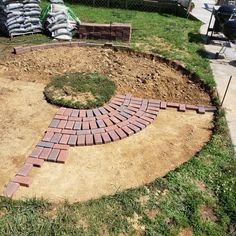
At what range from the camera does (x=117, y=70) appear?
7.04 metres

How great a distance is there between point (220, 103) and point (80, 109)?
105 inches

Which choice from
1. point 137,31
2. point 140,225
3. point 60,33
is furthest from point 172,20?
point 140,225

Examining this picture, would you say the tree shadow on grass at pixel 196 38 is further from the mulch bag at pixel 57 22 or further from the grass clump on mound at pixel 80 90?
the grass clump on mound at pixel 80 90

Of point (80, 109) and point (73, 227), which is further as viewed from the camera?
point (80, 109)

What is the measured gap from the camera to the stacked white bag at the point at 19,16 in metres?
8.06

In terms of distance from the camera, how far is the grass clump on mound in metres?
5.73

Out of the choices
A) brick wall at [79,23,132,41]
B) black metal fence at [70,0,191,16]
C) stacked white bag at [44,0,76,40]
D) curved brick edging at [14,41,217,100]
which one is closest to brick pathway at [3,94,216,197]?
curved brick edging at [14,41,217,100]

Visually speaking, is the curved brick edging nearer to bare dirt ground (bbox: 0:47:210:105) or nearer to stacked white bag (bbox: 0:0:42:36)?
bare dirt ground (bbox: 0:47:210:105)

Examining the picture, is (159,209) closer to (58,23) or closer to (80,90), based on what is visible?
(80,90)

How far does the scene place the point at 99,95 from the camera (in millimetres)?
5977

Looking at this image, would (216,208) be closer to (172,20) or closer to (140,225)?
(140,225)

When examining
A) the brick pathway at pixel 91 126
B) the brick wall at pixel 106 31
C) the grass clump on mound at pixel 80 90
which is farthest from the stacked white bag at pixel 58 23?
the brick pathway at pixel 91 126

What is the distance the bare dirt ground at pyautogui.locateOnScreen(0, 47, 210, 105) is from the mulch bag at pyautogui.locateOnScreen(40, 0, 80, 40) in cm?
82

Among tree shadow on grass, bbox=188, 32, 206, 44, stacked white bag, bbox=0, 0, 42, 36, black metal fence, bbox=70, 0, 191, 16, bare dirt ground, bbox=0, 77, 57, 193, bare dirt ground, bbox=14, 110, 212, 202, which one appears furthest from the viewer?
black metal fence, bbox=70, 0, 191, 16
